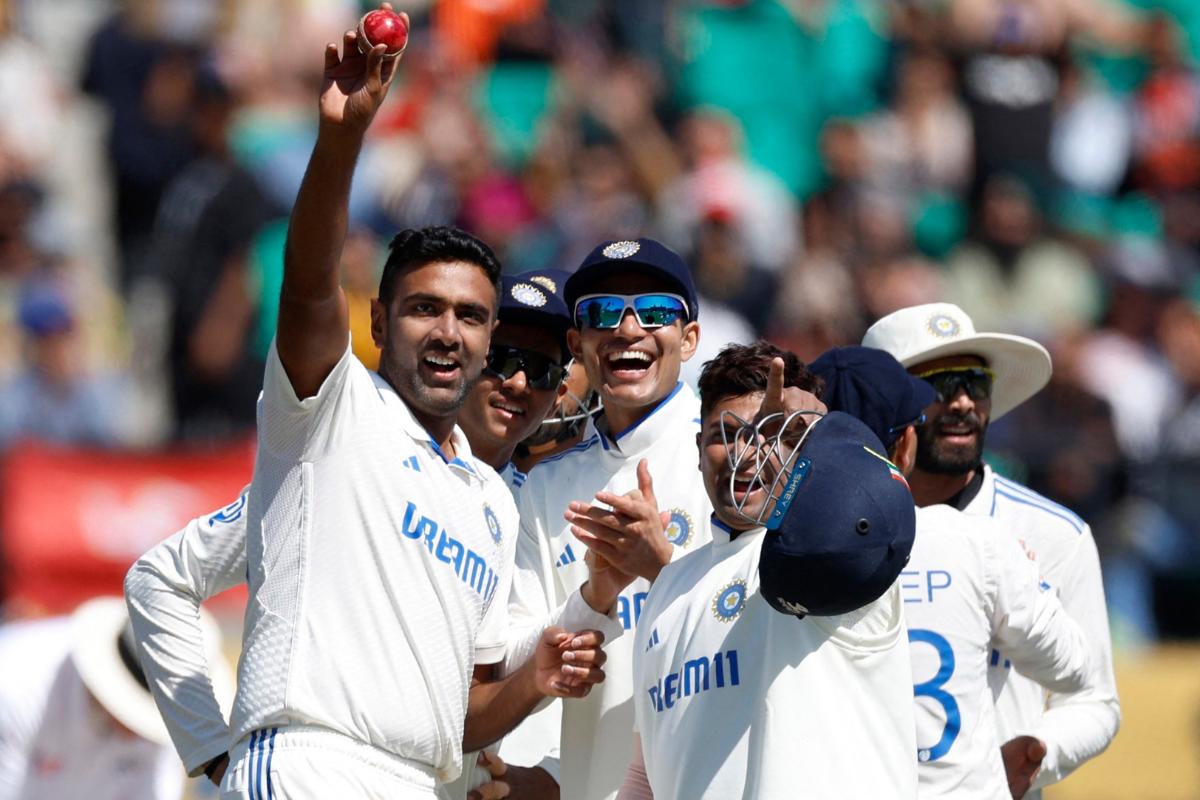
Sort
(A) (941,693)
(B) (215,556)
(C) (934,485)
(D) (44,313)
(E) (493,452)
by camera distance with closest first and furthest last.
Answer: (A) (941,693) → (B) (215,556) → (E) (493,452) → (C) (934,485) → (D) (44,313)

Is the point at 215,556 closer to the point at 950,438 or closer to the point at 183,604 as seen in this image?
the point at 183,604

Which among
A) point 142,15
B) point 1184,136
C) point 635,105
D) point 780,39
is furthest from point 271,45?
point 1184,136

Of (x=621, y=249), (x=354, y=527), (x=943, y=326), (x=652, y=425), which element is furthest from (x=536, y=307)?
(x=354, y=527)

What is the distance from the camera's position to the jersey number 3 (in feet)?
17.4

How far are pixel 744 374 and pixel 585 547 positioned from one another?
1359mm

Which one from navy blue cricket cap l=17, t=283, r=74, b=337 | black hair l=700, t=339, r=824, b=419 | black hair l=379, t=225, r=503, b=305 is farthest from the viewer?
navy blue cricket cap l=17, t=283, r=74, b=337

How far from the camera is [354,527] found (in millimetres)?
4719

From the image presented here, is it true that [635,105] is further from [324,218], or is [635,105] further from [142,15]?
[324,218]

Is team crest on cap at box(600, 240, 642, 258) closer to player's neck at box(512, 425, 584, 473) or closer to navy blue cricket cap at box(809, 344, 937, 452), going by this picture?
navy blue cricket cap at box(809, 344, 937, 452)

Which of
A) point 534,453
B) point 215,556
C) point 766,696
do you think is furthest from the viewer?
point 534,453

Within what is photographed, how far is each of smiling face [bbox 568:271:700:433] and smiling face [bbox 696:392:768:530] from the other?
3.47ft

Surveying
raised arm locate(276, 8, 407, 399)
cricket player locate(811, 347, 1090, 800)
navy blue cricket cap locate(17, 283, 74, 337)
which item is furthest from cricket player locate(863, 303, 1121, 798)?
navy blue cricket cap locate(17, 283, 74, 337)

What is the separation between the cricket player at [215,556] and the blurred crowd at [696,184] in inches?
201

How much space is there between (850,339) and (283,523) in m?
8.75
